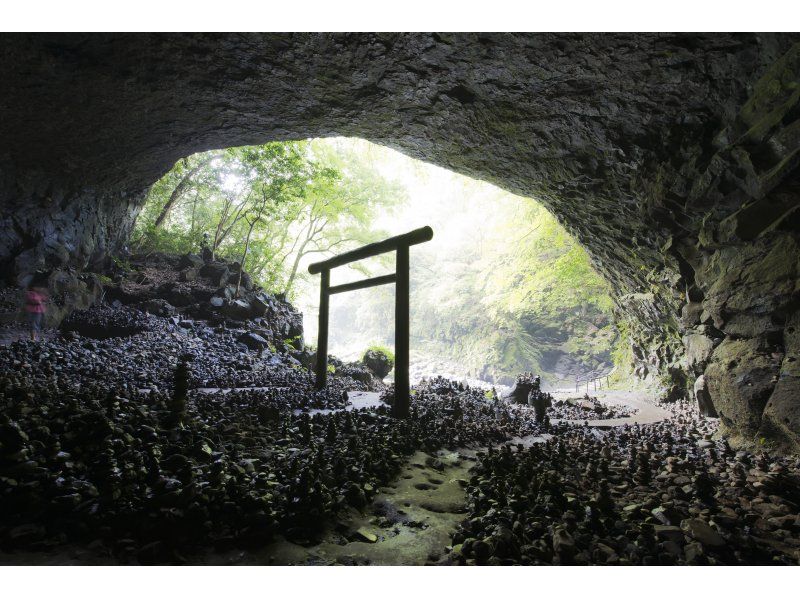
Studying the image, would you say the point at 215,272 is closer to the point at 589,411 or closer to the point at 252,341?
the point at 252,341

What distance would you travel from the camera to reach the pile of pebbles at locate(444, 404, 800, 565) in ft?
6.86

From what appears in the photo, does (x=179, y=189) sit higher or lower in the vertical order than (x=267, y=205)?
higher

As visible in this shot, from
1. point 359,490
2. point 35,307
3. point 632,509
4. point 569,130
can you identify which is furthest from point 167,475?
point 35,307

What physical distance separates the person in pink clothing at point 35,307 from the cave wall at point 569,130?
2.64 ft

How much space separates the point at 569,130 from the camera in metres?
6.24

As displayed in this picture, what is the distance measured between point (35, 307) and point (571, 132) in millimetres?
12585

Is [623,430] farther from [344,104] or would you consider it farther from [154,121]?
[154,121]

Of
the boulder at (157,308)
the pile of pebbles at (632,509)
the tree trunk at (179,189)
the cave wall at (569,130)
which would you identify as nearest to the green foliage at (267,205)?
the tree trunk at (179,189)

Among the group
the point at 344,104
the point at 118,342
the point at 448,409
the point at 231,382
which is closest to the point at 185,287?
the point at 118,342

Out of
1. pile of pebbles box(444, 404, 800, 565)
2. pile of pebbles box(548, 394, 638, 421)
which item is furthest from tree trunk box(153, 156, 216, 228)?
pile of pebbles box(444, 404, 800, 565)

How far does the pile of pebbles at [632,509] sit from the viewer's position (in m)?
2.09

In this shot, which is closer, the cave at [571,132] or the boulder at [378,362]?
the cave at [571,132]

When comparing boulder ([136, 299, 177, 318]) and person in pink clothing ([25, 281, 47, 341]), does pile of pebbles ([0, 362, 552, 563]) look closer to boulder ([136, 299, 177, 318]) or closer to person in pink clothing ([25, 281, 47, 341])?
person in pink clothing ([25, 281, 47, 341])

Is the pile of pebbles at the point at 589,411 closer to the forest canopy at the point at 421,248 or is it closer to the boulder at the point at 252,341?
the forest canopy at the point at 421,248
